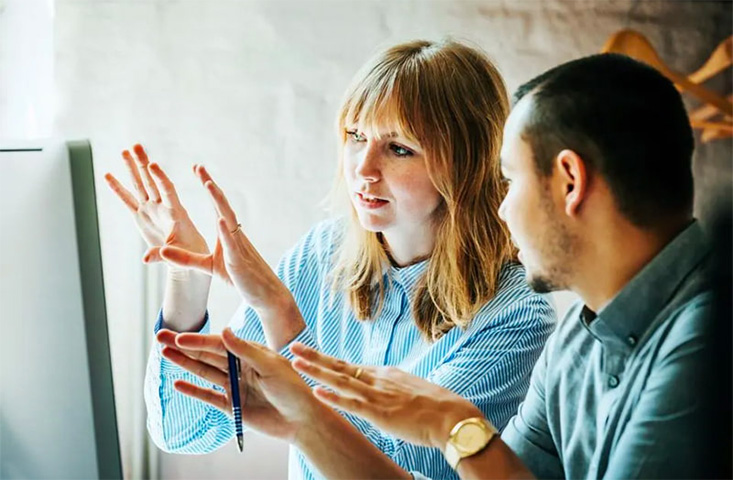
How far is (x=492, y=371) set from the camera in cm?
138

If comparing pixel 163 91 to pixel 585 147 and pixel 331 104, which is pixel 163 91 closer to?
pixel 331 104

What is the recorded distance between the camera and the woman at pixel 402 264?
138cm

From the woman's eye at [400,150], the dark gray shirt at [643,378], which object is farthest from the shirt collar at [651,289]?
the woman's eye at [400,150]

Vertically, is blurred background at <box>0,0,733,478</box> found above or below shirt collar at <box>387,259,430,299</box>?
above

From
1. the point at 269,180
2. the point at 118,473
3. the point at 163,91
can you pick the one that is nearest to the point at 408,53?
the point at 269,180

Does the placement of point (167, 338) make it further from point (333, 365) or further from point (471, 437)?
point (471, 437)

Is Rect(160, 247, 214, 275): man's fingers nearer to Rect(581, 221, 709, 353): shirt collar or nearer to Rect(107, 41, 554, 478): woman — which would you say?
Rect(107, 41, 554, 478): woman

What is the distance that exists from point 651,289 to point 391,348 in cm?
43

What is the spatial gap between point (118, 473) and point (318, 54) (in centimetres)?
78

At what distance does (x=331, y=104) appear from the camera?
155cm

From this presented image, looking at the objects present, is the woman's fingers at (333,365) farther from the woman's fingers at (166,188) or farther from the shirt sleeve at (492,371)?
the woman's fingers at (166,188)

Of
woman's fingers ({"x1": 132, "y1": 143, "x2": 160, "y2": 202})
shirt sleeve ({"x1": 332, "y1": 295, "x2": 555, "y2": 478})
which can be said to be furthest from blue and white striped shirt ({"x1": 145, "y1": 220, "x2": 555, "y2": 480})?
woman's fingers ({"x1": 132, "y1": 143, "x2": 160, "y2": 202})

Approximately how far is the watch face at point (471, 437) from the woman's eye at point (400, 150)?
411mm

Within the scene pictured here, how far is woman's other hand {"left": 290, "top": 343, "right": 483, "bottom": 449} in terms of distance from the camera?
119 centimetres
